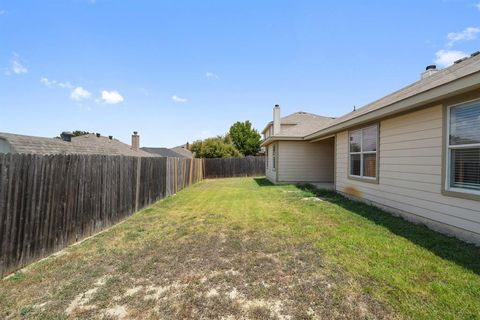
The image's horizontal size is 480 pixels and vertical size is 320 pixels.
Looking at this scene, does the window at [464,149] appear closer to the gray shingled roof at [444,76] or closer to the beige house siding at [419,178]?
the beige house siding at [419,178]

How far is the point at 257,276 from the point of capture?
320 cm

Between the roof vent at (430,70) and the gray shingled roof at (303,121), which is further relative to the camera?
the gray shingled roof at (303,121)

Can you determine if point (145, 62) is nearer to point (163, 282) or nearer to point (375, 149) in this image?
point (375, 149)

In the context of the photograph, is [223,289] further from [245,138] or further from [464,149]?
[245,138]

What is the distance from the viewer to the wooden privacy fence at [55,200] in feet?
11.0

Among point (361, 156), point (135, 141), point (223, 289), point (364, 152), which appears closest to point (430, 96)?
point (364, 152)

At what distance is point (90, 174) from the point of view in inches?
205

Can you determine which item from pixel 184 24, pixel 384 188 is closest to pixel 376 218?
pixel 384 188

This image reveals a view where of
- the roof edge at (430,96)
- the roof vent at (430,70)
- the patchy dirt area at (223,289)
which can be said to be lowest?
the patchy dirt area at (223,289)

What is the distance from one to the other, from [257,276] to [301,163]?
39.1 feet

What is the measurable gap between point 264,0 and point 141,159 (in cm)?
704

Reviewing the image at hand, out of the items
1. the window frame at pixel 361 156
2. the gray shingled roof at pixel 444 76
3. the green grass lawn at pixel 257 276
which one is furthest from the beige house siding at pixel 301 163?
the green grass lawn at pixel 257 276

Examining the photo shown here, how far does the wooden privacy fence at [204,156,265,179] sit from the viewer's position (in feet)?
78.4

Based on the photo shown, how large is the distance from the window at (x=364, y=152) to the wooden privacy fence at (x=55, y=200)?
7.11 meters
